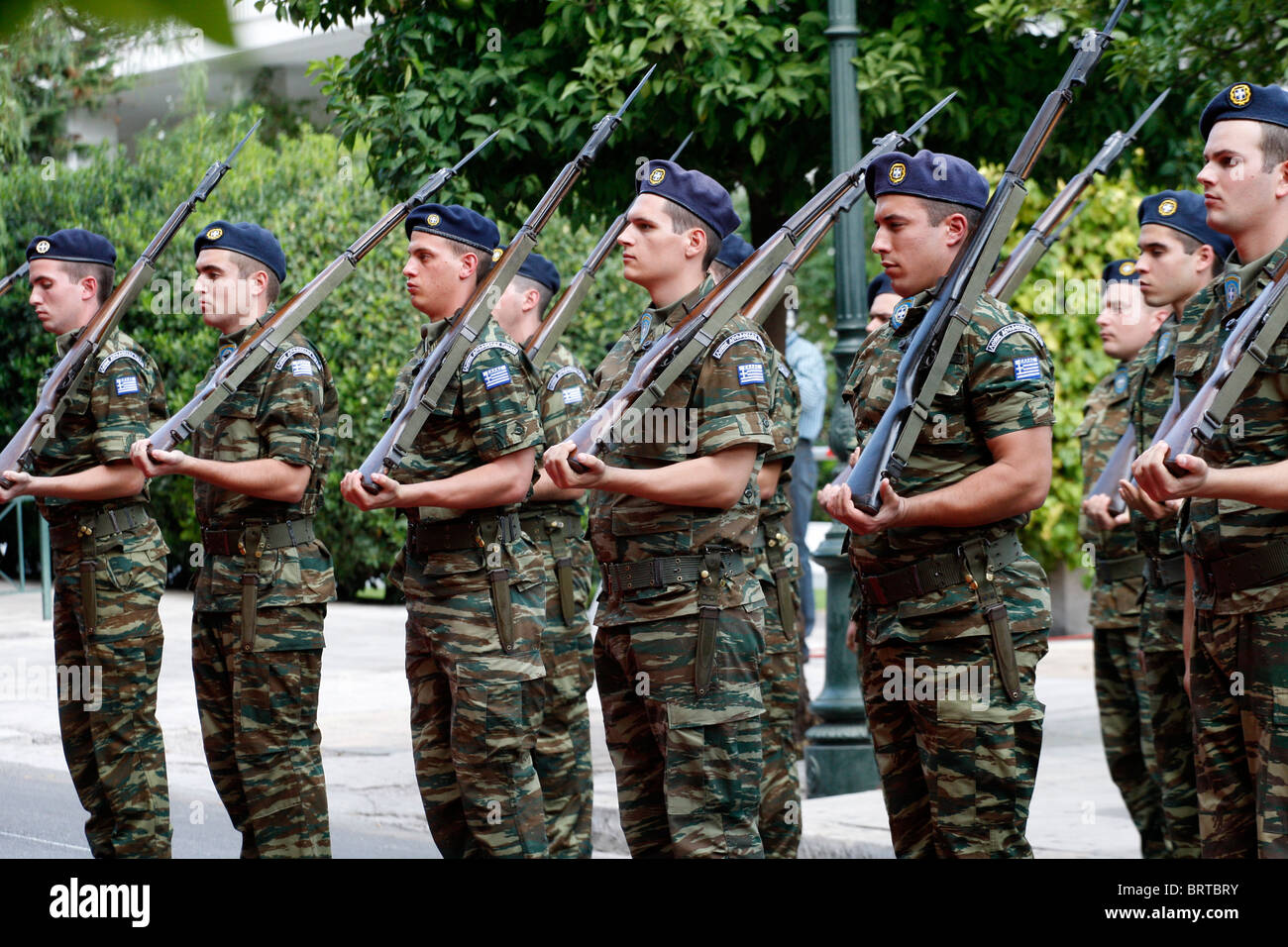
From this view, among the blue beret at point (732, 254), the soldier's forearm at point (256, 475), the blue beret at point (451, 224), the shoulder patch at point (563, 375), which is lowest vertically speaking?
the soldier's forearm at point (256, 475)

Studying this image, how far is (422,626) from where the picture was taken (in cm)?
502

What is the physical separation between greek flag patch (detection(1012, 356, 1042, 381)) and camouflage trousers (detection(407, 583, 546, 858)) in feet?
5.76

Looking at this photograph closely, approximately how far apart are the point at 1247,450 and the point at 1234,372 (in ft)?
0.94

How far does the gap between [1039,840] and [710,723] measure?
2323mm

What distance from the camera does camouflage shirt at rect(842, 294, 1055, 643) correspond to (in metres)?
4.07

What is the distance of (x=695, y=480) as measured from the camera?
4387 mm

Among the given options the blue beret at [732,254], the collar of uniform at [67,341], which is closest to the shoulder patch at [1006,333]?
the blue beret at [732,254]

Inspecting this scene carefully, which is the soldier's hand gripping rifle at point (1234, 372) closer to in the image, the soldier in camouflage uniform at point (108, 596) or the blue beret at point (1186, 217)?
the blue beret at point (1186, 217)

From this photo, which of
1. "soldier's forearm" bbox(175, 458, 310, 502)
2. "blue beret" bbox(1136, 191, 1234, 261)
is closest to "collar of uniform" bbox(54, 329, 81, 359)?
"soldier's forearm" bbox(175, 458, 310, 502)

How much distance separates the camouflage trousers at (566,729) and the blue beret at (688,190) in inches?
67.8

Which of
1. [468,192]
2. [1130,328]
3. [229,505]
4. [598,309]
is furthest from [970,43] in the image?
[598,309]

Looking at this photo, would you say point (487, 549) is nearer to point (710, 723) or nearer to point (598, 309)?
point (710, 723)

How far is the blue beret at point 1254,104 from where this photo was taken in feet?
12.6

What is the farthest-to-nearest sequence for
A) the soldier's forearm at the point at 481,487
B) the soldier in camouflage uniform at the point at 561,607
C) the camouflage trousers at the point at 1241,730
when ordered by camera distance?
the soldier in camouflage uniform at the point at 561,607
the soldier's forearm at the point at 481,487
the camouflage trousers at the point at 1241,730
